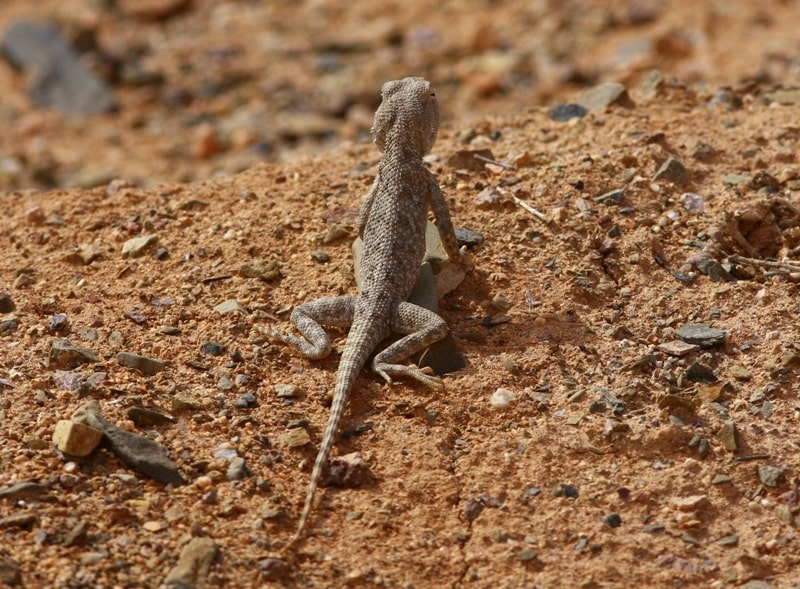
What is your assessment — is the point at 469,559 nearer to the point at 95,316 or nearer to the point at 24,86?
the point at 95,316

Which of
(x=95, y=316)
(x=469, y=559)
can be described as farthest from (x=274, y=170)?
(x=469, y=559)

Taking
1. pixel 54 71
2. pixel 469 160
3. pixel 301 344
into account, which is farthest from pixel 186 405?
pixel 54 71

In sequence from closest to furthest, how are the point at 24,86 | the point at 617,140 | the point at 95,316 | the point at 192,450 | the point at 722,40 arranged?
the point at 192,450 < the point at 95,316 < the point at 617,140 < the point at 722,40 < the point at 24,86

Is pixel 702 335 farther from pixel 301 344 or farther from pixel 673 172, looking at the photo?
pixel 301 344

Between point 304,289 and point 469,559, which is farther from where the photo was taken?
point 304,289

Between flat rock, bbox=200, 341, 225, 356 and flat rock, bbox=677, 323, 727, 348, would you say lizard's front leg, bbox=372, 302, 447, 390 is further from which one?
flat rock, bbox=677, 323, 727, 348

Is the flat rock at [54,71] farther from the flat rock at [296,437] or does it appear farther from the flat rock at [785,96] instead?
the flat rock at [296,437]

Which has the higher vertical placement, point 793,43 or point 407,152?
point 407,152
